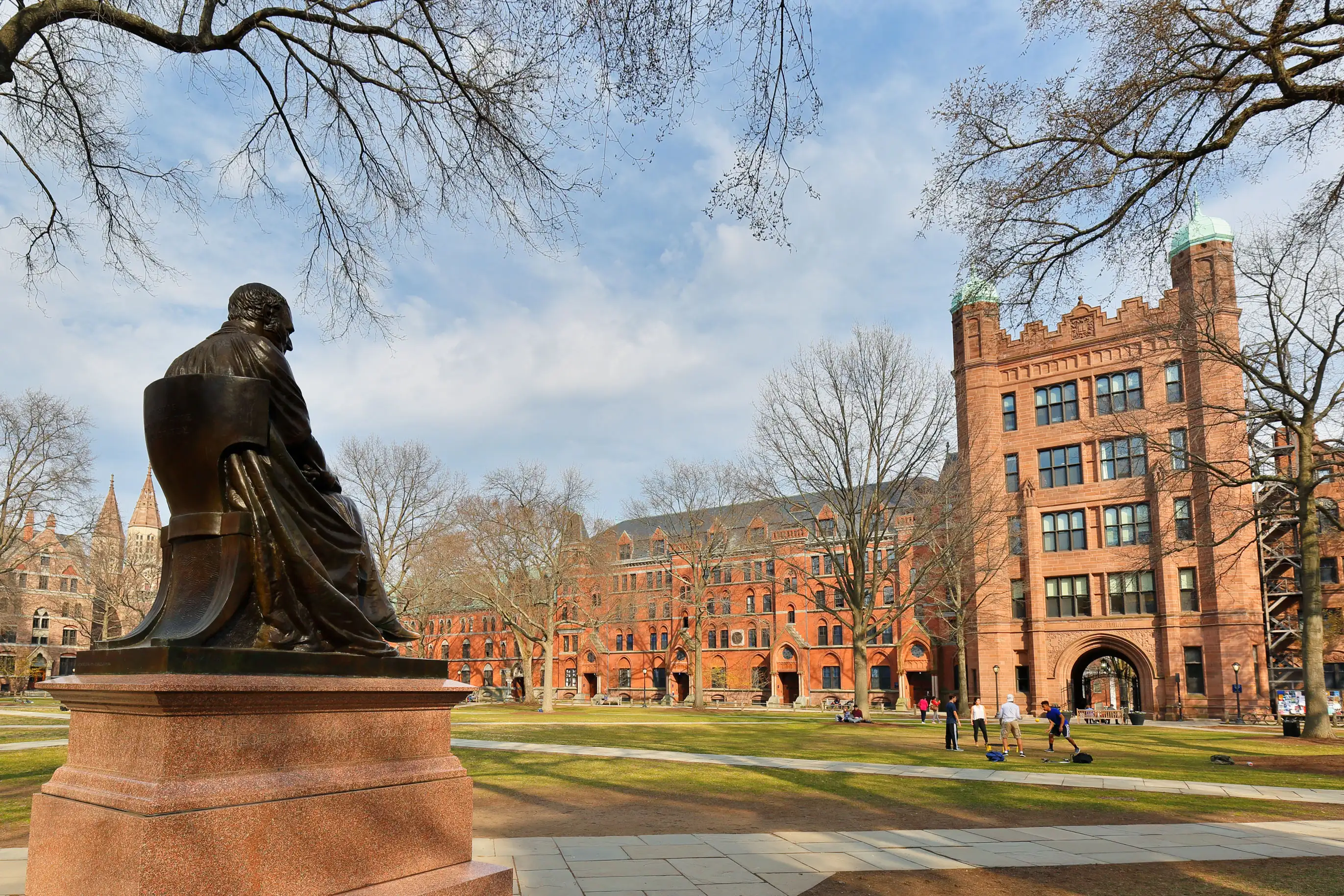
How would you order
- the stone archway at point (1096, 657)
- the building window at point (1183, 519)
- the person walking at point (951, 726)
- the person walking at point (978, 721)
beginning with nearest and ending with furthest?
the person walking at point (951, 726), the person walking at point (978, 721), the building window at point (1183, 519), the stone archway at point (1096, 657)

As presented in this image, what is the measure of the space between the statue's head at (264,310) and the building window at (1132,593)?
45213mm

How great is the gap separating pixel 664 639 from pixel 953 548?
4181 centimetres

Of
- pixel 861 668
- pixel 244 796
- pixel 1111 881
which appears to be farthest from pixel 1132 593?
pixel 244 796

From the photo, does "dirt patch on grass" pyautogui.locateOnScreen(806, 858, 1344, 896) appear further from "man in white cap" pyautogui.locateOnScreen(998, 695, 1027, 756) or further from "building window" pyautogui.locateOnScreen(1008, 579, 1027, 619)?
"building window" pyautogui.locateOnScreen(1008, 579, 1027, 619)

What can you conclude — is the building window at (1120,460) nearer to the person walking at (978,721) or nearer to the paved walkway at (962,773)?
the person walking at (978,721)

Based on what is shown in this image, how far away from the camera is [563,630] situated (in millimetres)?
78000

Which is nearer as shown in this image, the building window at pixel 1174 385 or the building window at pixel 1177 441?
the building window at pixel 1177 441

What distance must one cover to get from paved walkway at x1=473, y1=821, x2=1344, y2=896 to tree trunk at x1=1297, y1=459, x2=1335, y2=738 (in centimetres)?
2001

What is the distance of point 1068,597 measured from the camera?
4556cm

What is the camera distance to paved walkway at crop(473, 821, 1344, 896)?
24.3ft

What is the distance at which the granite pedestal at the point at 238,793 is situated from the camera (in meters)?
4.09

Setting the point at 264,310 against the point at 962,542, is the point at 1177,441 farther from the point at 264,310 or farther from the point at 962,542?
the point at 264,310

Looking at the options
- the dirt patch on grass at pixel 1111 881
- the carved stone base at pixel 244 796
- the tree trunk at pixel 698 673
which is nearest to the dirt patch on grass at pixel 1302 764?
the dirt patch on grass at pixel 1111 881

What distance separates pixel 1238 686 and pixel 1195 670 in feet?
8.61
